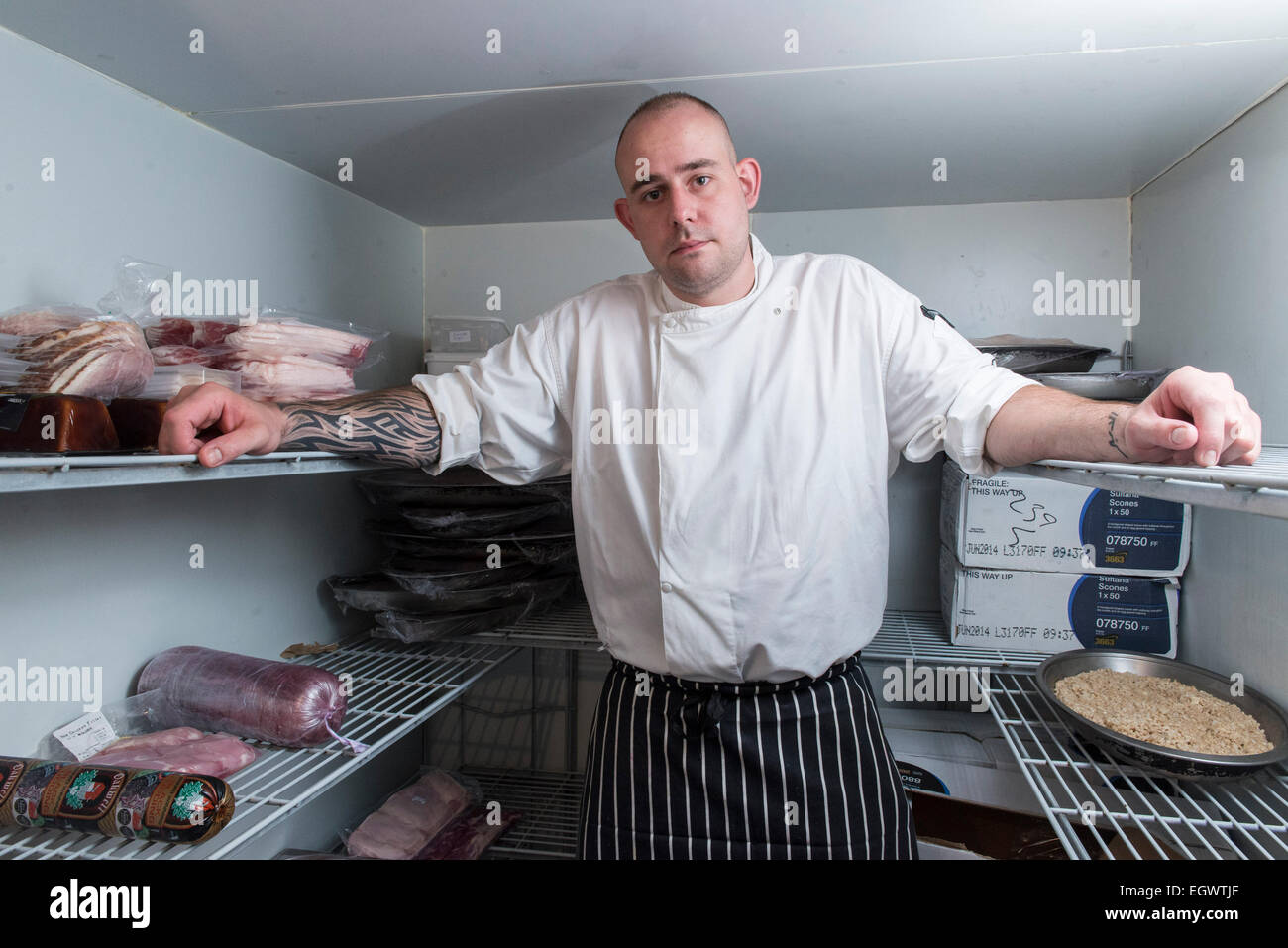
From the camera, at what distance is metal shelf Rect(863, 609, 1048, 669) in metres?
1.40

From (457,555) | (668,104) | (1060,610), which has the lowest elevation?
(1060,610)

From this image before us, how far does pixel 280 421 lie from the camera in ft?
3.11

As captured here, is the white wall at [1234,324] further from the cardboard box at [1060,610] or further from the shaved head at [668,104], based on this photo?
the shaved head at [668,104]

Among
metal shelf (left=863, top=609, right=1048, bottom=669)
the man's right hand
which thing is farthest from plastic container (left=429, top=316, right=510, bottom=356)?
metal shelf (left=863, top=609, right=1048, bottom=669)

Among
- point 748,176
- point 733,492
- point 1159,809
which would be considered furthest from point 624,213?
point 1159,809

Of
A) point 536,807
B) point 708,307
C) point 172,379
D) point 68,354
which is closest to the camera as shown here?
point 68,354

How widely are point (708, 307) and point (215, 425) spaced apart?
69 cm

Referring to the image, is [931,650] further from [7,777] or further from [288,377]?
[7,777]

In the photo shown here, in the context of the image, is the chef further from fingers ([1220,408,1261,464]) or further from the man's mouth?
fingers ([1220,408,1261,464])

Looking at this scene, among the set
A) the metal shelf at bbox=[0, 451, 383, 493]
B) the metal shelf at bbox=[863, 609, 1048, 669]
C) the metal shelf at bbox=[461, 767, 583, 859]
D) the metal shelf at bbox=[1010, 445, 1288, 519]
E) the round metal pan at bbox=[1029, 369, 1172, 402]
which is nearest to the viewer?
the metal shelf at bbox=[1010, 445, 1288, 519]

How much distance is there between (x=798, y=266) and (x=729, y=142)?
220 millimetres

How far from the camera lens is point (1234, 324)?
1.22 metres

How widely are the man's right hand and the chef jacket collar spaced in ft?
1.90
